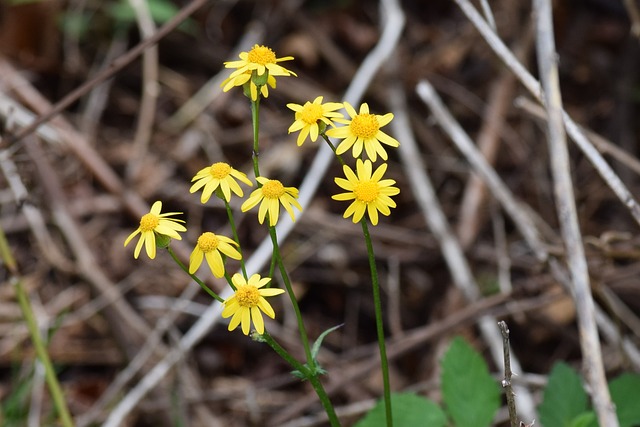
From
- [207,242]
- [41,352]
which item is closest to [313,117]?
[207,242]

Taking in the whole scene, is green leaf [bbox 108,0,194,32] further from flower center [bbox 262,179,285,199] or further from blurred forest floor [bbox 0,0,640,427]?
flower center [bbox 262,179,285,199]

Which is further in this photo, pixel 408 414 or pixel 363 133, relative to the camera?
pixel 408 414

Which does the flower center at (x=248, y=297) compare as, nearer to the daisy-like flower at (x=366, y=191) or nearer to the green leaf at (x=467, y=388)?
the daisy-like flower at (x=366, y=191)

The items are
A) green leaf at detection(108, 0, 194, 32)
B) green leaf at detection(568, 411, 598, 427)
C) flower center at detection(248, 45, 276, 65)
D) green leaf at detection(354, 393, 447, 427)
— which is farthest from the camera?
green leaf at detection(108, 0, 194, 32)

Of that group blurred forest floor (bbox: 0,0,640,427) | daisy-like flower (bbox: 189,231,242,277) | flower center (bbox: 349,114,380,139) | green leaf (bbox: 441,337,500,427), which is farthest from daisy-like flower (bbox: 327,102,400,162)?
blurred forest floor (bbox: 0,0,640,427)

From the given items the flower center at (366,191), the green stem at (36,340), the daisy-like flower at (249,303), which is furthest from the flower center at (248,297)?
the green stem at (36,340)

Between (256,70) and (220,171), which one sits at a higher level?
(256,70)

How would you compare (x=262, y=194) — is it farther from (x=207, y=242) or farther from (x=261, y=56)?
(x=261, y=56)

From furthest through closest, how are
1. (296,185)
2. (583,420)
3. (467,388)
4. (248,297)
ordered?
(296,185)
(467,388)
(583,420)
(248,297)
